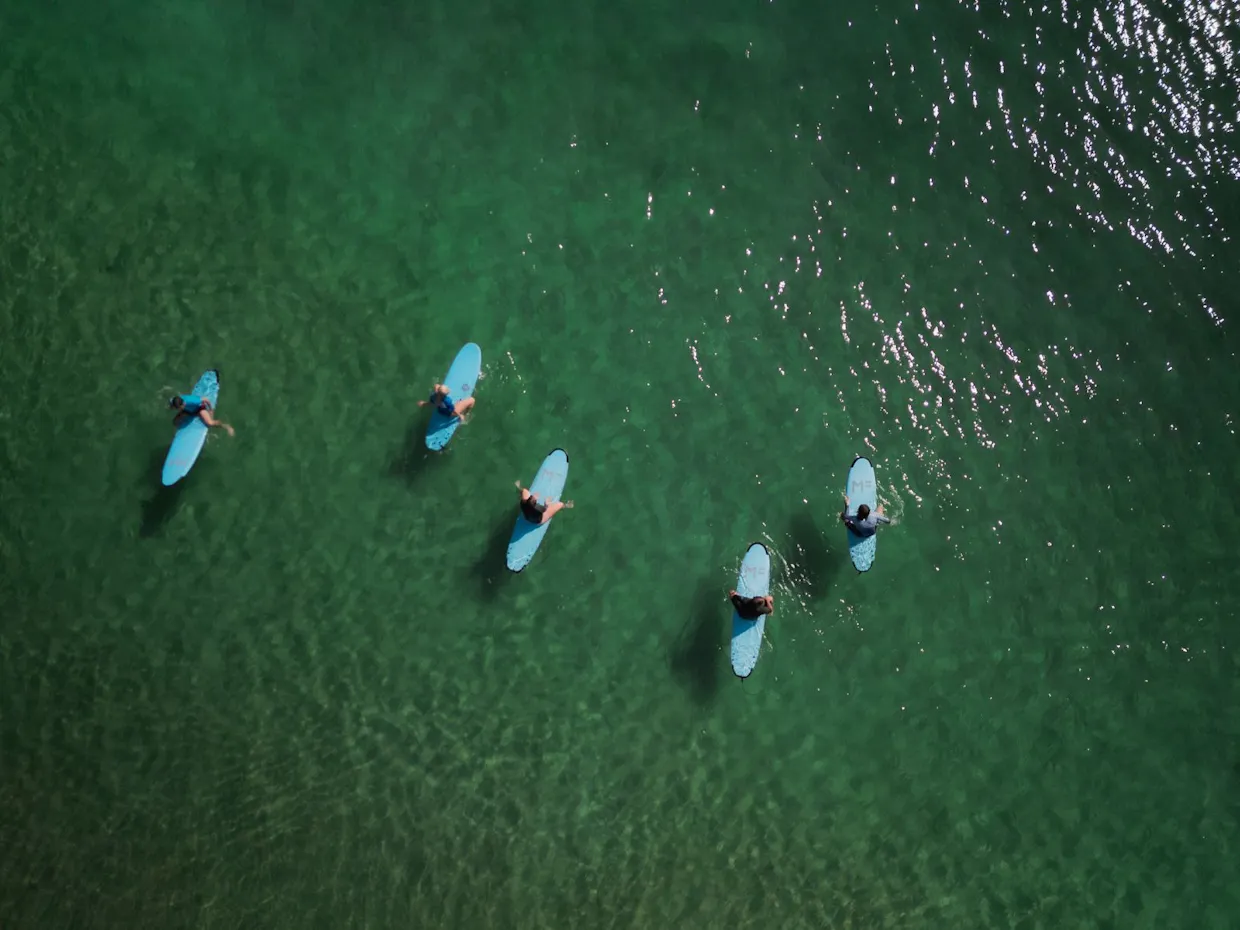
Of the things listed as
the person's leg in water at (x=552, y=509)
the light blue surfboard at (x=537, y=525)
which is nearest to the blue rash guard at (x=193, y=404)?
the light blue surfboard at (x=537, y=525)

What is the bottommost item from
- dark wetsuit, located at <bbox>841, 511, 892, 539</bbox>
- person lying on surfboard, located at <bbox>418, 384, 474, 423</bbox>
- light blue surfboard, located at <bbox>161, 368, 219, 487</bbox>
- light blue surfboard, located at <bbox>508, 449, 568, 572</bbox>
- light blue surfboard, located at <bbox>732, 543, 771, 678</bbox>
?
light blue surfboard, located at <bbox>732, 543, 771, 678</bbox>

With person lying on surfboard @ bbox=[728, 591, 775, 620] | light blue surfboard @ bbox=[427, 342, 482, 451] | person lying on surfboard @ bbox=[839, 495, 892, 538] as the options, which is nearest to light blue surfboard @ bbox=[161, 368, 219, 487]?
light blue surfboard @ bbox=[427, 342, 482, 451]

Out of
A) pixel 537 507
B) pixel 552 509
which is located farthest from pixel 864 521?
pixel 537 507

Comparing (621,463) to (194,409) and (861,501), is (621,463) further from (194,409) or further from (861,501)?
(194,409)

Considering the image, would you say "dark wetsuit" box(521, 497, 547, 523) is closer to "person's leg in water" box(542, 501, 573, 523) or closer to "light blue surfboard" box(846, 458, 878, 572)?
"person's leg in water" box(542, 501, 573, 523)

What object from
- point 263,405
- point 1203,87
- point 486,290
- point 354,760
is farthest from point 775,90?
point 354,760

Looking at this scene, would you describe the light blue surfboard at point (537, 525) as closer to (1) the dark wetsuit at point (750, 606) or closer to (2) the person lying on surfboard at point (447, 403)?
(2) the person lying on surfboard at point (447, 403)

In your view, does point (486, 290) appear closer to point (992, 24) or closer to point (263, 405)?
point (263, 405)
